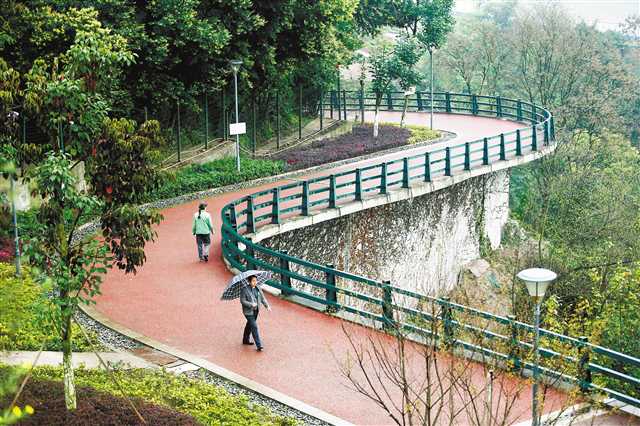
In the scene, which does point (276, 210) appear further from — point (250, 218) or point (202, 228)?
point (202, 228)

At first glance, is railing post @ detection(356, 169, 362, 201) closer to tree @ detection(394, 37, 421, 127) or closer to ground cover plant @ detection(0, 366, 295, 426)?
ground cover plant @ detection(0, 366, 295, 426)

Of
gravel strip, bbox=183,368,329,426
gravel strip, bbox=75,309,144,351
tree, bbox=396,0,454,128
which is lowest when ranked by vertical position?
gravel strip, bbox=183,368,329,426

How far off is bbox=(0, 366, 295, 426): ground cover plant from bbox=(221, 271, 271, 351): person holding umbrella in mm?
1755

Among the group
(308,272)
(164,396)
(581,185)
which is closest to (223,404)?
(164,396)

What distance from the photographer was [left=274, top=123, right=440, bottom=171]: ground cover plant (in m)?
33.6

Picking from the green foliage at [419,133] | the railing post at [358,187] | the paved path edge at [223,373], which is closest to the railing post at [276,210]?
the railing post at [358,187]

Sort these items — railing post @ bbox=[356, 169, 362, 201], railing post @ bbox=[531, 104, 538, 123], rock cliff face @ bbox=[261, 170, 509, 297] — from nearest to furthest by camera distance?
rock cliff face @ bbox=[261, 170, 509, 297] < railing post @ bbox=[356, 169, 362, 201] < railing post @ bbox=[531, 104, 538, 123]

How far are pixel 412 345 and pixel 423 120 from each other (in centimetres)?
3016

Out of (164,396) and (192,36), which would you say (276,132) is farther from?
(164,396)

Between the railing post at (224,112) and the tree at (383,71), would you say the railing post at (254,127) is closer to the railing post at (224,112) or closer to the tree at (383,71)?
the railing post at (224,112)

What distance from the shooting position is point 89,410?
11422 mm

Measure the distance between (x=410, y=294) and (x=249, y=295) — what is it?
104 inches

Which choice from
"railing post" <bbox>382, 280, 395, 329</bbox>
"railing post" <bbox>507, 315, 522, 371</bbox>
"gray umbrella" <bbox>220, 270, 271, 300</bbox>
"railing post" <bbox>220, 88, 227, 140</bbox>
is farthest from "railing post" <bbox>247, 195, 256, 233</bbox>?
"railing post" <bbox>220, 88, 227, 140</bbox>

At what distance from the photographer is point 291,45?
3291 centimetres
